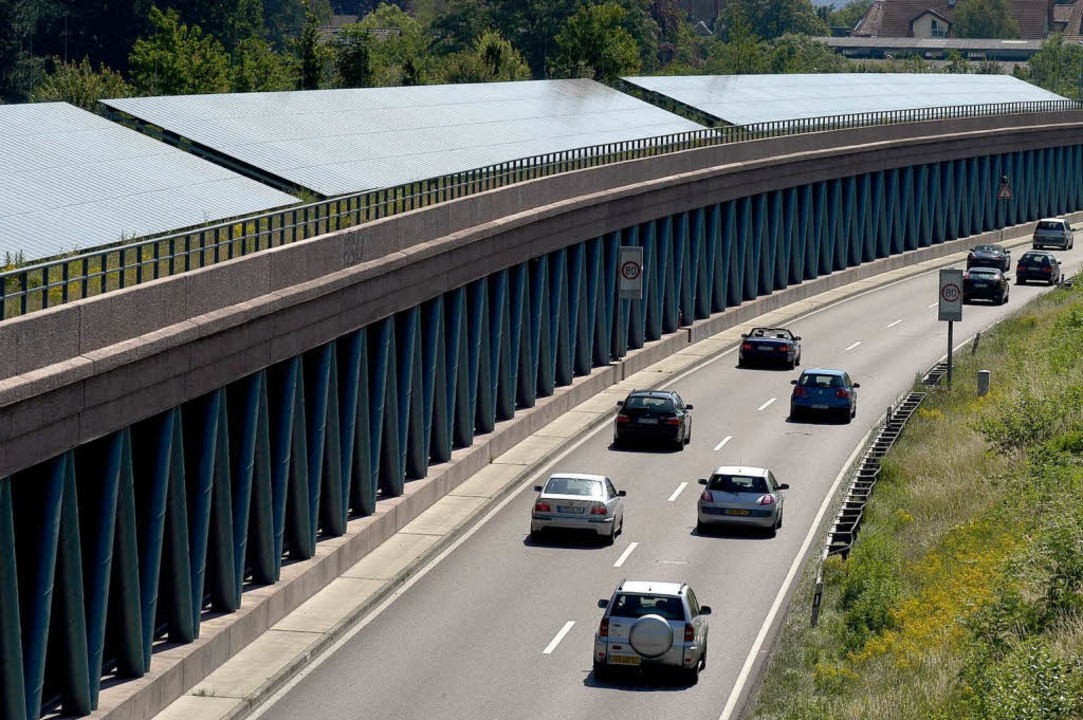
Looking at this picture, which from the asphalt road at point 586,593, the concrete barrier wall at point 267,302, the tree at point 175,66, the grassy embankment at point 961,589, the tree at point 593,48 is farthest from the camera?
the tree at point 593,48

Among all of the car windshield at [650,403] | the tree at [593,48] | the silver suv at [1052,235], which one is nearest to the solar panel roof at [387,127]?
the car windshield at [650,403]

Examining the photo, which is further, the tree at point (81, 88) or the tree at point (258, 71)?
the tree at point (258, 71)

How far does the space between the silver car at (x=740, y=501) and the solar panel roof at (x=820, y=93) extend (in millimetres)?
43496

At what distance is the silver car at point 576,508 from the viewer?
38.4 metres

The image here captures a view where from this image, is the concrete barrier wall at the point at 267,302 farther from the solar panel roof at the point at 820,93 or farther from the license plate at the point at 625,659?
the solar panel roof at the point at 820,93

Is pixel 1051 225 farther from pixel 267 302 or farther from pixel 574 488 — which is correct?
pixel 267 302

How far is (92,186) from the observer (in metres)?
36.2

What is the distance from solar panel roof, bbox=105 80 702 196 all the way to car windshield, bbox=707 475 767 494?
1181 centimetres

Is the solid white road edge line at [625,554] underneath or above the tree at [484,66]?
underneath

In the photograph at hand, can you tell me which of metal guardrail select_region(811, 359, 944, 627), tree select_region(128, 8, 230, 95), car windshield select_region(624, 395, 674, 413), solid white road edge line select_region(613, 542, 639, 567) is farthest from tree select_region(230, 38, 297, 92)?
solid white road edge line select_region(613, 542, 639, 567)

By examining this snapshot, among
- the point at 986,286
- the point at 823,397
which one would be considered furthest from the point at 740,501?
the point at 986,286

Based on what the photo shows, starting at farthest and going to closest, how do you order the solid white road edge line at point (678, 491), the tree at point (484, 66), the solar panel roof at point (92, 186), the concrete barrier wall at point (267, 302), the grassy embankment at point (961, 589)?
the tree at point (484, 66)
the solid white road edge line at point (678, 491)
the solar panel roof at point (92, 186)
the grassy embankment at point (961, 589)
the concrete barrier wall at point (267, 302)

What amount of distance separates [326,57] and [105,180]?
47875mm

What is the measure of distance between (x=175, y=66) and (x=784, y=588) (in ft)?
203
